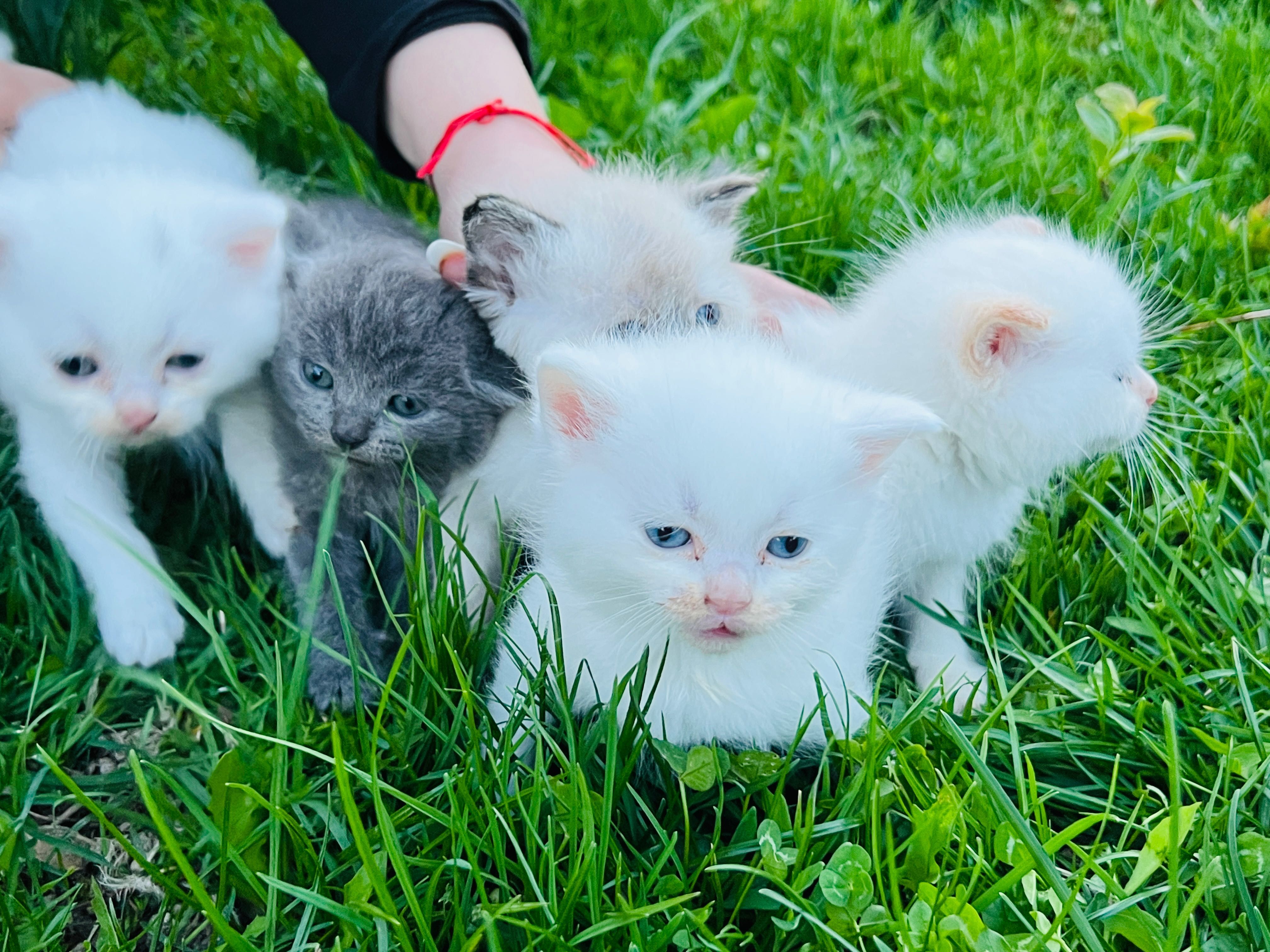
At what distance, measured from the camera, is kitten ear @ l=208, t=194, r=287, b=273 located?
1627 mm

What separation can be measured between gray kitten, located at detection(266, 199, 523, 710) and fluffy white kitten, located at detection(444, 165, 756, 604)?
4 cm

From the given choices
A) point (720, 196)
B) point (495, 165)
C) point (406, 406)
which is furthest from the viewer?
point (495, 165)

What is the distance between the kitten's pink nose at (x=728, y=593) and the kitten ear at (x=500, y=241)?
70cm

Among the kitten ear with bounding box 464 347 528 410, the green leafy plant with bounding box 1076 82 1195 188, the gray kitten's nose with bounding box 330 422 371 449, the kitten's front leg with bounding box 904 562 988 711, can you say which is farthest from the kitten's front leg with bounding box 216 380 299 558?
the green leafy plant with bounding box 1076 82 1195 188

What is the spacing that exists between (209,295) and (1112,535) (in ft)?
5.10

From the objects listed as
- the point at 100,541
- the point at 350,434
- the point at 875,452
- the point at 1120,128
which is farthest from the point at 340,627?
the point at 1120,128

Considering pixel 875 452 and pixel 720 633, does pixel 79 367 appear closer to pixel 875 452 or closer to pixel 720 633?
pixel 720 633

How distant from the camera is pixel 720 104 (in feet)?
9.36

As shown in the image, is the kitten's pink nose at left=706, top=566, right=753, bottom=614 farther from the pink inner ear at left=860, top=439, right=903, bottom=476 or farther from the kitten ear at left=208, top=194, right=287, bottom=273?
the kitten ear at left=208, top=194, right=287, bottom=273

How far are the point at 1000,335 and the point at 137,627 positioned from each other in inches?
55.3

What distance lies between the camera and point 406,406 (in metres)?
1.67

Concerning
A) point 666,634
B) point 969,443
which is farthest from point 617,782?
point 969,443

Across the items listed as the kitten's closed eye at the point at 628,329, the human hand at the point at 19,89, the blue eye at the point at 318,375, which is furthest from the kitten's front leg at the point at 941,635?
the human hand at the point at 19,89

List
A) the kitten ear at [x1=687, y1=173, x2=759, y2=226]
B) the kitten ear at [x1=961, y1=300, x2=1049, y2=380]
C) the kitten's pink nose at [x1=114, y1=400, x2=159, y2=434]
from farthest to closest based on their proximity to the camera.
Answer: the kitten ear at [x1=687, y1=173, x2=759, y2=226] < the kitten's pink nose at [x1=114, y1=400, x2=159, y2=434] < the kitten ear at [x1=961, y1=300, x2=1049, y2=380]
